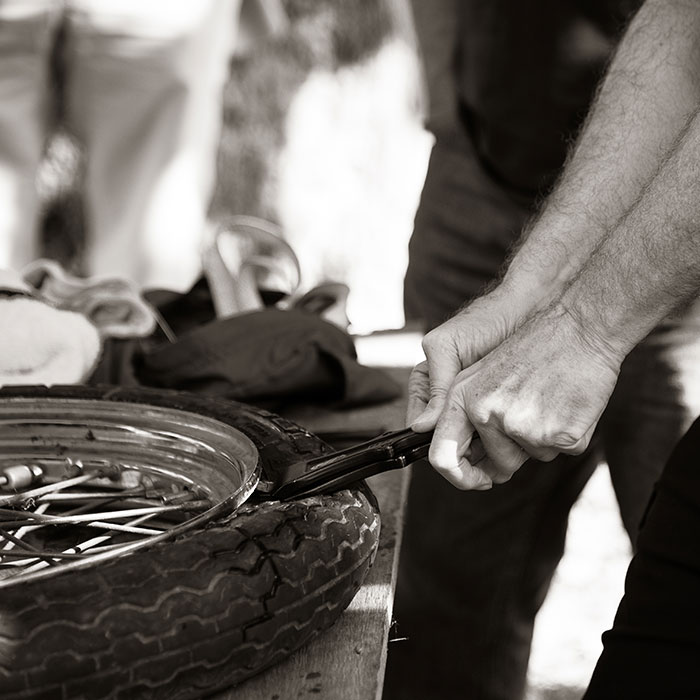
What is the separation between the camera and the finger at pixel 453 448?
2.99ft

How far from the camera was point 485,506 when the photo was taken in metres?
1.77

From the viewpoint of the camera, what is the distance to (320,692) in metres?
0.75

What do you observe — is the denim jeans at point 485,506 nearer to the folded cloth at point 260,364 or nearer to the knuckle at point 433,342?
the folded cloth at point 260,364

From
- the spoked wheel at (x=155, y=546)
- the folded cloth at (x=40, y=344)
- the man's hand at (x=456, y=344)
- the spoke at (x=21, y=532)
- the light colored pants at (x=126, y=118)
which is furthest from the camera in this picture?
the light colored pants at (x=126, y=118)

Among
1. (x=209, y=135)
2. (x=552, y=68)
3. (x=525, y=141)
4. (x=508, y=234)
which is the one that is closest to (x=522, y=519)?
(x=508, y=234)

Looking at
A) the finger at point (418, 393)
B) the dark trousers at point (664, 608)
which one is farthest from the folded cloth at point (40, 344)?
the dark trousers at point (664, 608)

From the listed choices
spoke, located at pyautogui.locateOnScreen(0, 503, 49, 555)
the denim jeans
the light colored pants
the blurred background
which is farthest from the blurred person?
the blurred background

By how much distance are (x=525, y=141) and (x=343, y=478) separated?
Answer: 94cm

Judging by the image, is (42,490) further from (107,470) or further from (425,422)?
(425,422)

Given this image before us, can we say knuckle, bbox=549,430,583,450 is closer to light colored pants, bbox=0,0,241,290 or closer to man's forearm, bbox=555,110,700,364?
man's forearm, bbox=555,110,700,364

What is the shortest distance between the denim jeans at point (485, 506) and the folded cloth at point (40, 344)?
709 mm

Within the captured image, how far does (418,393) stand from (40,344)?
49cm

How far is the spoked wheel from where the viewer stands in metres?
0.67

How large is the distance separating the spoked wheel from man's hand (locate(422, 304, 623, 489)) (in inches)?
3.9
